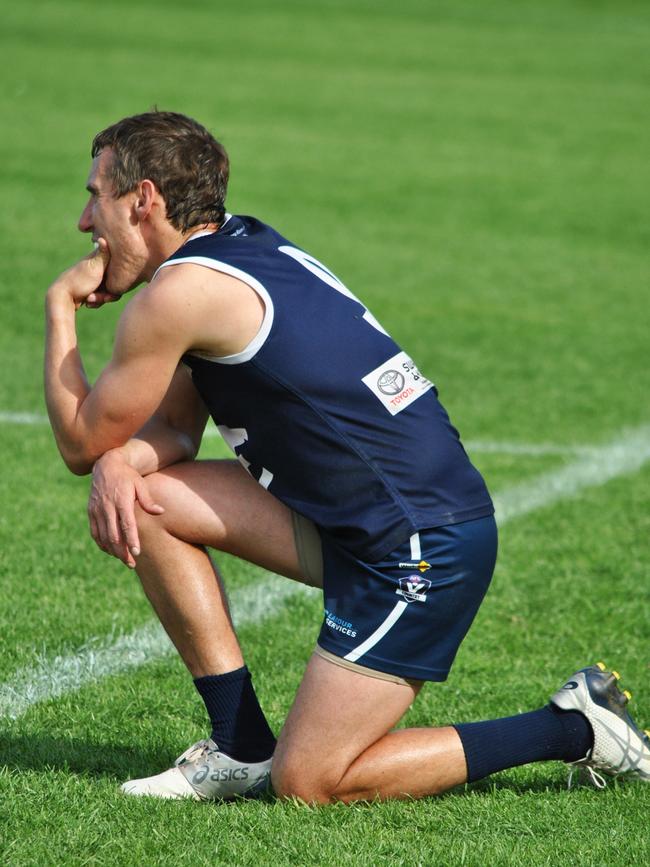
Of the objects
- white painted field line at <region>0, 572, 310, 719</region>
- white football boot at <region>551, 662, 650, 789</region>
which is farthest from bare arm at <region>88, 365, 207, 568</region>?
Result: white football boot at <region>551, 662, 650, 789</region>

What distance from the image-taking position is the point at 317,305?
12.1ft

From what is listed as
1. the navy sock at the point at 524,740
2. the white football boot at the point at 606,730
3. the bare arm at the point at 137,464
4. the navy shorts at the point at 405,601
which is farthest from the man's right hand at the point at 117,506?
the white football boot at the point at 606,730

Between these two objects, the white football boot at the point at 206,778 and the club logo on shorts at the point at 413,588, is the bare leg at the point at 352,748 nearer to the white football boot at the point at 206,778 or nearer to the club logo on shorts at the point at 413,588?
the white football boot at the point at 206,778

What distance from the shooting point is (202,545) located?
3881 millimetres

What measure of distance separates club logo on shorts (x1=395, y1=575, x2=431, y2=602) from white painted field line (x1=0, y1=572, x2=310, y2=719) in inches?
51.1

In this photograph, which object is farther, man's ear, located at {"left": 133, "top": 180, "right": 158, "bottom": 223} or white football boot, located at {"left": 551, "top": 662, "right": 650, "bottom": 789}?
white football boot, located at {"left": 551, "top": 662, "right": 650, "bottom": 789}

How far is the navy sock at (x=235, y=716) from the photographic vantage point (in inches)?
151

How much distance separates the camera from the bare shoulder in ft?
11.6

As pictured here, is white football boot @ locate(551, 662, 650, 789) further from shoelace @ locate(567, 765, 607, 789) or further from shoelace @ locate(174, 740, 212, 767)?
shoelace @ locate(174, 740, 212, 767)

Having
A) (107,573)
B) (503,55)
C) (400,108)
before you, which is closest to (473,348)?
(107,573)

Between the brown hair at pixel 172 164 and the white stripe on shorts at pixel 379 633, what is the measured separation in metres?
1.10

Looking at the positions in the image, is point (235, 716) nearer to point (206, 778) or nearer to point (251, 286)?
point (206, 778)

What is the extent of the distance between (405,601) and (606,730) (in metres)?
0.73

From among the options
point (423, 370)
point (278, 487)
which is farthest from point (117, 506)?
point (423, 370)
